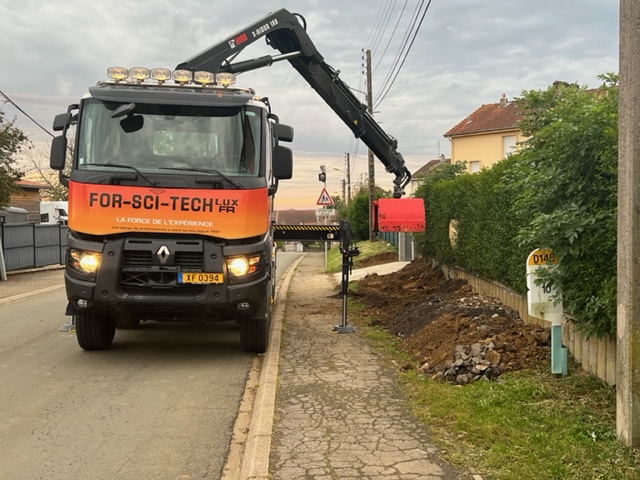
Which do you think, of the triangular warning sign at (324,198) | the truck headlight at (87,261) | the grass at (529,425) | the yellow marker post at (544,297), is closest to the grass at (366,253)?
the triangular warning sign at (324,198)

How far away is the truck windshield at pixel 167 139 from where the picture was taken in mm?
7496

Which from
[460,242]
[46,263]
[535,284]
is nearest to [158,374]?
[535,284]

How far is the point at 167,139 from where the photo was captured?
24.8ft

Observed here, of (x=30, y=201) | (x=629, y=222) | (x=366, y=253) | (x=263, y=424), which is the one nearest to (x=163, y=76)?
(x=263, y=424)

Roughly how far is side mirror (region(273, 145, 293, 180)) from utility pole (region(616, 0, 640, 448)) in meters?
4.74

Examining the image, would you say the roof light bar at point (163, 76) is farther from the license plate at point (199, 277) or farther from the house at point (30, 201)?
the house at point (30, 201)

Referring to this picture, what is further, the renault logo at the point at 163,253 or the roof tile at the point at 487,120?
the roof tile at the point at 487,120

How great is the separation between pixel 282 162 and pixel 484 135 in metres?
37.2

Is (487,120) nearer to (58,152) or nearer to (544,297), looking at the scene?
(58,152)

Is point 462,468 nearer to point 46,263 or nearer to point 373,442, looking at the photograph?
point 373,442

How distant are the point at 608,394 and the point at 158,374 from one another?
4.67 metres

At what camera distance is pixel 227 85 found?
825 centimetres

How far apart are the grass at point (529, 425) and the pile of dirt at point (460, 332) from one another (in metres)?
0.27

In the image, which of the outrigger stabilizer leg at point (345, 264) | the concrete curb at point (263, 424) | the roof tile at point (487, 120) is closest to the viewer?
the concrete curb at point (263, 424)
